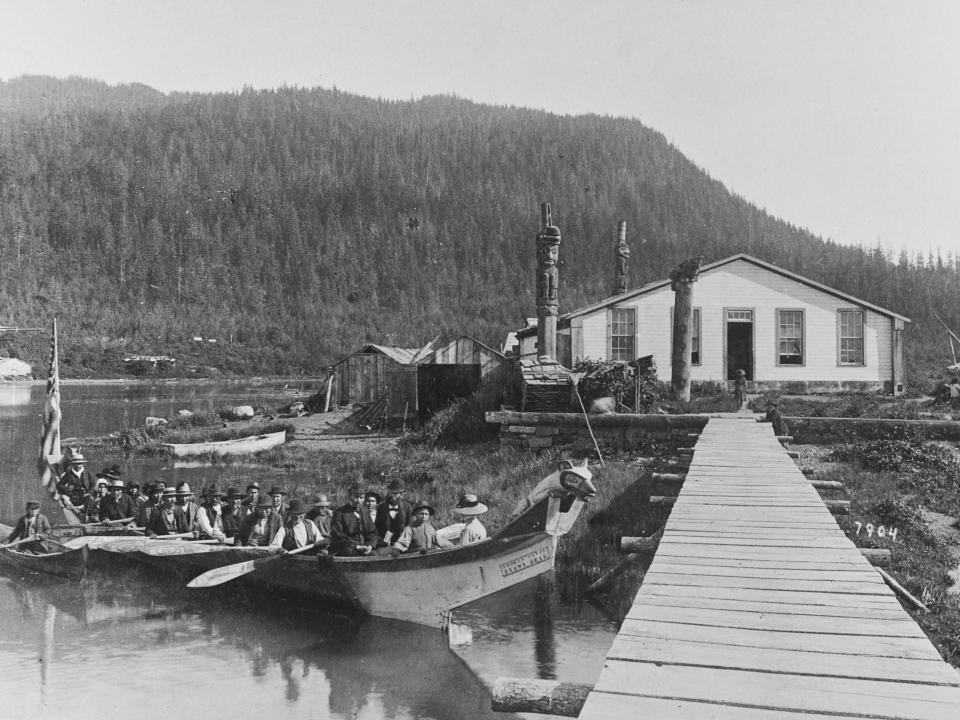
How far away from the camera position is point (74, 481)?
59.6 ft

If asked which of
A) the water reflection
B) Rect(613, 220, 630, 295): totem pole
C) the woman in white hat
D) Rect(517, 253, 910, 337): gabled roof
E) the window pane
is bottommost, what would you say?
the water reflection

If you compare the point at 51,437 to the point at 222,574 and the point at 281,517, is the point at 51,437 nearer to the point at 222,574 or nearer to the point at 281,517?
the point at 281,517

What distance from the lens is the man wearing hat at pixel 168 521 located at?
14547mm

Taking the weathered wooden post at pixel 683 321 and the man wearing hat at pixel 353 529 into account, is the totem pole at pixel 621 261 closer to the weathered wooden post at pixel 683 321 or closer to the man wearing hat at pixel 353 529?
the weathered wooden post at pixel 683 321

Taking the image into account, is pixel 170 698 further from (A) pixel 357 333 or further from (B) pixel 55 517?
(A) pixel 357 333

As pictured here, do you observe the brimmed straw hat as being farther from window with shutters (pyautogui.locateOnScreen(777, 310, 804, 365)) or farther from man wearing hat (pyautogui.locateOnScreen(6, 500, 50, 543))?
window with shutters (pyautogui.locateOnScreen(777, 310, 804, 365))

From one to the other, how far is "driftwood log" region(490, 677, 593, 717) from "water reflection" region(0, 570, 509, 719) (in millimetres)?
4190

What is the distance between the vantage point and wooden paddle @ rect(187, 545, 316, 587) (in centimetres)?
1128

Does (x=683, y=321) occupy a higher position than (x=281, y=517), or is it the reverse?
(x=683, y=321)

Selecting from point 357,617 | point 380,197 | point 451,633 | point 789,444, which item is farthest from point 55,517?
point 380,197

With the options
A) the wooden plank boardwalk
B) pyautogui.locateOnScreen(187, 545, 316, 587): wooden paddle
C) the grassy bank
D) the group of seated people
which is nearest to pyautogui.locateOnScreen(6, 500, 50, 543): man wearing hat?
the group of seated people

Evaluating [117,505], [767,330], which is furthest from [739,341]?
[117,505]

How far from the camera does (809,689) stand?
12.9 feet

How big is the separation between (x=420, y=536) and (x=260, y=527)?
3.15 meters
